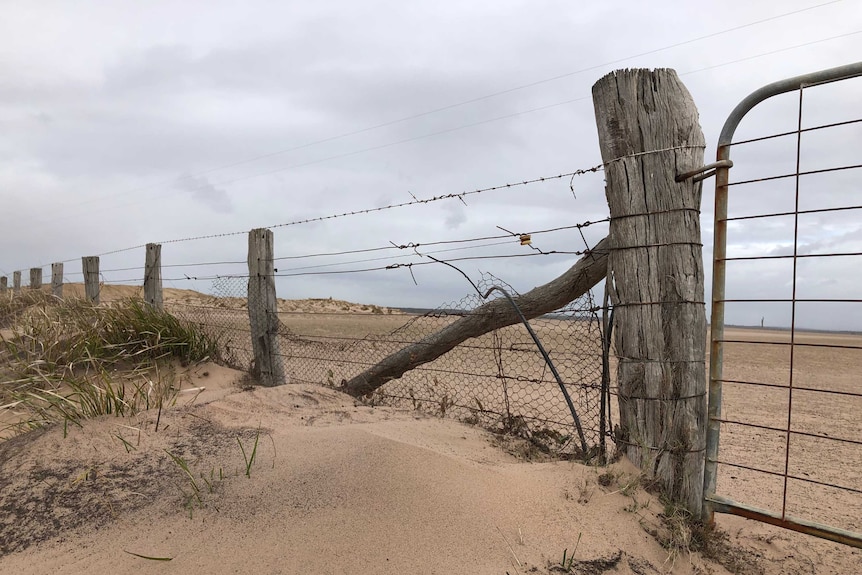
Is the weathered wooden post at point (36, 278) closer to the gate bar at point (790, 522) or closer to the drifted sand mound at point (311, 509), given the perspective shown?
the drifted sand mound at point (311, 509)

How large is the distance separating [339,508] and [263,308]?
3459 millimetres

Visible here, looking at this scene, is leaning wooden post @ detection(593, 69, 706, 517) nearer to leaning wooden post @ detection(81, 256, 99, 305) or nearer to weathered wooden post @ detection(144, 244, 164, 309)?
weathered wooden post @ detection(144, 244, 164, 309)

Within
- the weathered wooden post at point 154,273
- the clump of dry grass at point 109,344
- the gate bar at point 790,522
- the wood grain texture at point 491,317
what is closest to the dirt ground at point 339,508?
the gate bar at point 790,522

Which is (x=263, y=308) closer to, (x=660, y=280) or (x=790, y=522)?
(x=660, y=280)

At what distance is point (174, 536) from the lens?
8.42 feet

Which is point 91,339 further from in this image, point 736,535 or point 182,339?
point 736,535

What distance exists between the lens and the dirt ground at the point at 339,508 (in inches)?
96.7

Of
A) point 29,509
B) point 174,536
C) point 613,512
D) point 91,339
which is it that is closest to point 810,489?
point 613,512

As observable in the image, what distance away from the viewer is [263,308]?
19.0 ft

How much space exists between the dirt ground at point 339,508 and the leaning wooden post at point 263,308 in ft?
5.84

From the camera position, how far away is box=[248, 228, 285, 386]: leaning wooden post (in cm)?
574

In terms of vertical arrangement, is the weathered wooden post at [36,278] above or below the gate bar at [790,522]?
above

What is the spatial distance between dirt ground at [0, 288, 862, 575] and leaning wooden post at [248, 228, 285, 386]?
178 centimetres

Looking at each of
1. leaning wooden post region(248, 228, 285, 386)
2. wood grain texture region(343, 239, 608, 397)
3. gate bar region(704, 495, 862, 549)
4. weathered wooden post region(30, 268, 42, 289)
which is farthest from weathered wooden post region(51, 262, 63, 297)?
gate bar region(704, 495, 862, 549)
